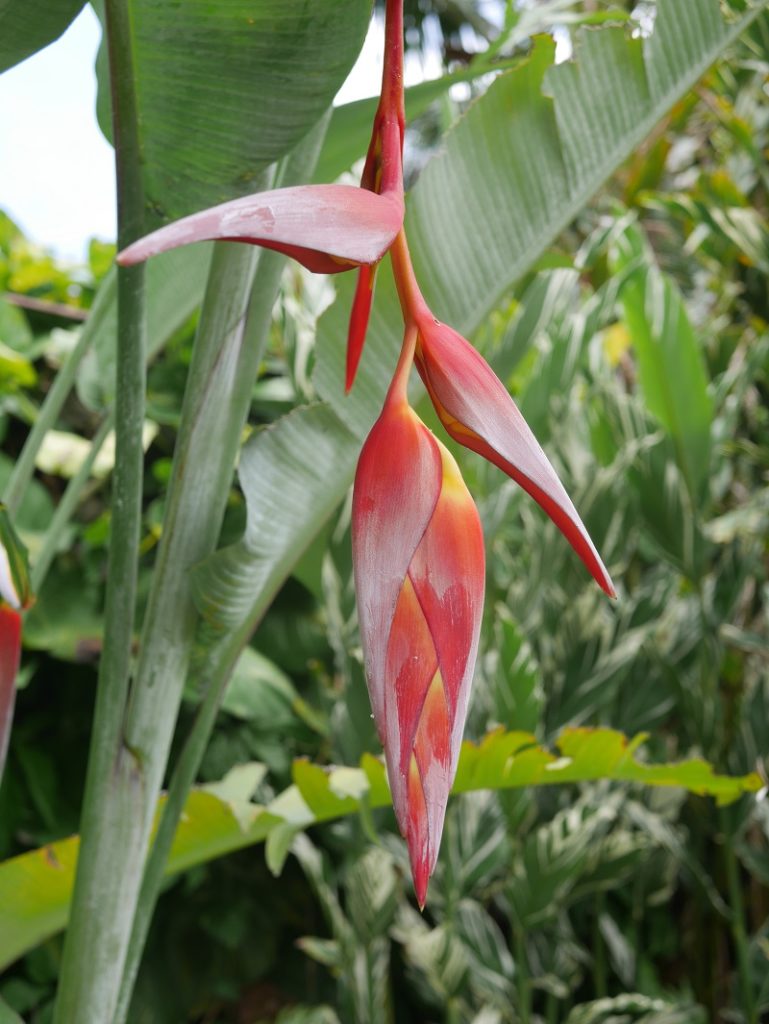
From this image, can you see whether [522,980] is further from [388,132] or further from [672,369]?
[388,132]

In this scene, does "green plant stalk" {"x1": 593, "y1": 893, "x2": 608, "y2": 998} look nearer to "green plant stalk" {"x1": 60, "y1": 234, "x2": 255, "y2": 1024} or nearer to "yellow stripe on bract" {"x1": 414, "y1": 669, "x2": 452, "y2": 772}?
"green plant stalk" {"x1": 60, "y1": 234, "x2": 255, "y2": 1024}

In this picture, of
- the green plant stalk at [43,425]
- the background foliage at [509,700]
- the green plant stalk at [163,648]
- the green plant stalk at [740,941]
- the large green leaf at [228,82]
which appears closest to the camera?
the large green leaf at [228,82]

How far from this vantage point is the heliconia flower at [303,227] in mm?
166

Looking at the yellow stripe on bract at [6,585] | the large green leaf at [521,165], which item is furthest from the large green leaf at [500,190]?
the yellow stripe on bract at [6,585]

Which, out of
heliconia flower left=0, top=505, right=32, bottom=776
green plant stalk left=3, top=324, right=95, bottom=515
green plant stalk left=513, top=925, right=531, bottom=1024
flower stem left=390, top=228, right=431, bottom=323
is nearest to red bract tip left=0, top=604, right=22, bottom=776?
heliconia flower left=0, top=505, right=32, bottom=776

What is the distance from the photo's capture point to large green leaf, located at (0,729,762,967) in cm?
52

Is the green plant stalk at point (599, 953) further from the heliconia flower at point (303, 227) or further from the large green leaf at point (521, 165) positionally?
the heliconia flower at point (303, 227)

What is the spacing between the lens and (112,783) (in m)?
0.41

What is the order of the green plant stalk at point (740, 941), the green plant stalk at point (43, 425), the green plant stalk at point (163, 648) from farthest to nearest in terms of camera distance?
the green plant stalk at point (740, 941), the green plant stalk at point (43, 425), the green plant stalk at point (163, 648)

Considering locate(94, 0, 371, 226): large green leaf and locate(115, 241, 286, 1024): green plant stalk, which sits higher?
locate(94, 0, 371, 226): large green leaf

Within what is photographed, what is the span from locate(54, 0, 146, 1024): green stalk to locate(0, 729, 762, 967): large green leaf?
12 centimetres

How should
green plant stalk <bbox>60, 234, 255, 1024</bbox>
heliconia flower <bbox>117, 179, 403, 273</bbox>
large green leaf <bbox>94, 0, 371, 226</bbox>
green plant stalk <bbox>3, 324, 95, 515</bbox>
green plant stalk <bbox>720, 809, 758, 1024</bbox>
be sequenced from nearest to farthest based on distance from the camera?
heliconia flower <bbox>117, 179, 403, 273</bbox> < large green leaf <bbox>94, 0, 371, 226</bbox> < green plant stalk <bbox>60, 234, 255, 1024</bbox> < green plant stalk <bbox>3, 324, 95, 515</bbox> < green plant stalk <bbox>720, 809, 758, 1024</bbox>

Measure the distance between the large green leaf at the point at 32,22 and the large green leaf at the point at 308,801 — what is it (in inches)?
15.1

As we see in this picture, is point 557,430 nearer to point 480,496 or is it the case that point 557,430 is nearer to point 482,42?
point 480,496
